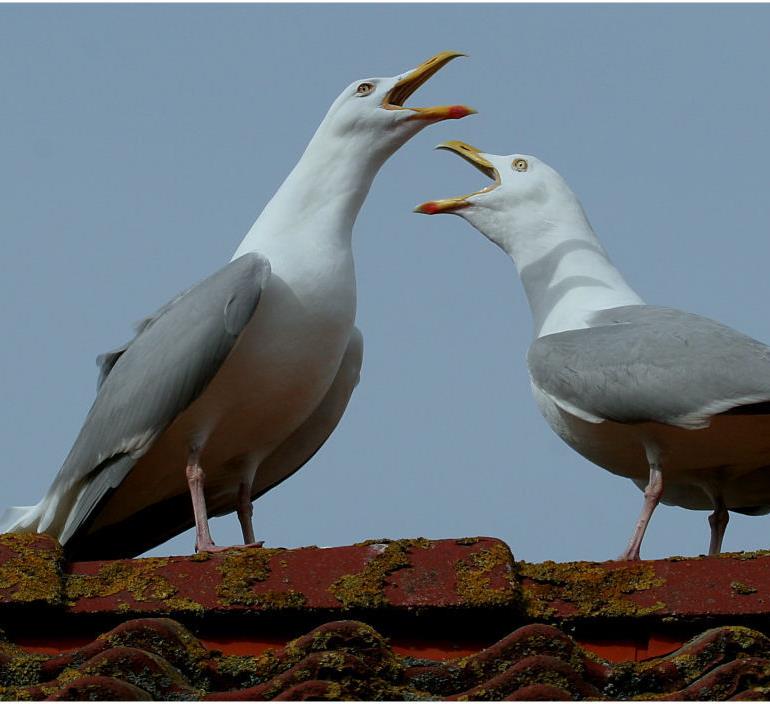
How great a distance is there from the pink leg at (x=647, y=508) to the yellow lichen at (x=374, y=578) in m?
1.62

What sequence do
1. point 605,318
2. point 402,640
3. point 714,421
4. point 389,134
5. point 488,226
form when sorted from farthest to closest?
point 488,226 < point 389,134 < point 605,318 < point 714,421 < point 402,640

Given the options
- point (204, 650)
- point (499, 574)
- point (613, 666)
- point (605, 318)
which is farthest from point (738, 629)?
point (605, 318)

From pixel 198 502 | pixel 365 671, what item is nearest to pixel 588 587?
pixel 365 671

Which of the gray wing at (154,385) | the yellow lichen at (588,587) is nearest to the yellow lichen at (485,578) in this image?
the yellow lichen at (588,587)

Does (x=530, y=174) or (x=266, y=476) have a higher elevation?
(x=530, y=174)

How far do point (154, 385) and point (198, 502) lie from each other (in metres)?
0.46

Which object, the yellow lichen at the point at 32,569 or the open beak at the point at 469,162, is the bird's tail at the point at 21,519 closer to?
the yellow lichen at the point at 32,569

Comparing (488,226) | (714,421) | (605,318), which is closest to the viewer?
(714,421)

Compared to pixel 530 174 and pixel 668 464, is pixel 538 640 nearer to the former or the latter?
pixel 668 464

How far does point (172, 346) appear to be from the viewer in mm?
6633

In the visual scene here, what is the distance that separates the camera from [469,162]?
864cm

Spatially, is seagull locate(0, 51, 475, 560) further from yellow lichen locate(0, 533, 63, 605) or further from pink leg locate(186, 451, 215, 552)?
yellow lichen locate(0, 533, 63, 605)

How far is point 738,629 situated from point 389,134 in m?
3.57

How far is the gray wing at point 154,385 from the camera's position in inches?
257
